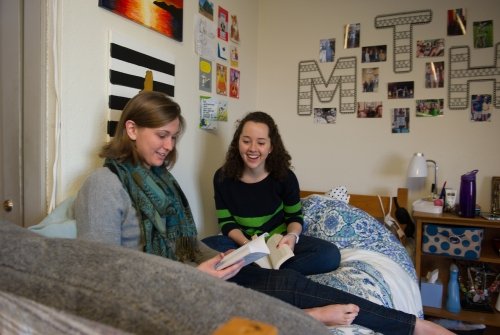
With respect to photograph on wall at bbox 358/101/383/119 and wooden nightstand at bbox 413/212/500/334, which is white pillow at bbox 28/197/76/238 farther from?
photograph on wall at bbox 358/101/383/119

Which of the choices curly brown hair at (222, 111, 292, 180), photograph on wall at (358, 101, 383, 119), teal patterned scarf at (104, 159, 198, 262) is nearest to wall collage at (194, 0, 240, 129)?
curly brown hair at (222, 111, 292, 180)

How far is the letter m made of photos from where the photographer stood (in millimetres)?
2438

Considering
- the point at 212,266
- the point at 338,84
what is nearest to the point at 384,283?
the point at 212,266

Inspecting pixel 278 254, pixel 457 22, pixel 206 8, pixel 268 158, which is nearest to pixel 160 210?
pixel 278 254

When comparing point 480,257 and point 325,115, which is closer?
point 480,257

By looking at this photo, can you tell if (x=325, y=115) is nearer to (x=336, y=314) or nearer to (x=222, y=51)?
(x=222, y=51)

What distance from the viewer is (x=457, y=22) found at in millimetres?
2182

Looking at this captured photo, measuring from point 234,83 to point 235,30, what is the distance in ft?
1.13

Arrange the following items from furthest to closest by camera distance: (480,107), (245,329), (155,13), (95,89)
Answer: (480,107) → (155,13) → (95,89) → (245,329)

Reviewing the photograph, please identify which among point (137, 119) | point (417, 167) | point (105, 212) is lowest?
point (105, 212)

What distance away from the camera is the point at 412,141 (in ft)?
7.60

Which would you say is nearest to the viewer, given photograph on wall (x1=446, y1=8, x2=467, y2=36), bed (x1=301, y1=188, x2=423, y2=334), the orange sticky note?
the orange sticky note

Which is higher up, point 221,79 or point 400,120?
point 221,79

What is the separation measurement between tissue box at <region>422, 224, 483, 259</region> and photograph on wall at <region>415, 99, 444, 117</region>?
0.73m
